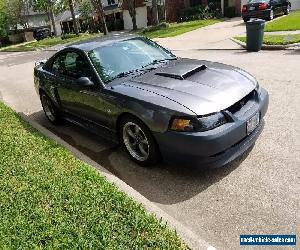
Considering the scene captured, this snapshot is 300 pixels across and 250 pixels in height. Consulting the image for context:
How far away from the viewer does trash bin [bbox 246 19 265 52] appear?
12922 millimetres

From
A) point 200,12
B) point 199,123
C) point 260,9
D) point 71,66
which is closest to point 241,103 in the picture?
point 199,123

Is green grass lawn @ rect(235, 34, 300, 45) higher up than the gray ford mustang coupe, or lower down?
lower down

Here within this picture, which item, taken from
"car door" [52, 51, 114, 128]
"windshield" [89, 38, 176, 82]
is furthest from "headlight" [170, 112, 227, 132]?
"windshield" [89, 38, 176, 82]

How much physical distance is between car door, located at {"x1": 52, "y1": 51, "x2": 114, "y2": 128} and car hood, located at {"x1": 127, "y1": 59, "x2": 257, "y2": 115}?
56cm

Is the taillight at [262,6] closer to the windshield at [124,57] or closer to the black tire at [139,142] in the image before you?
the windshield at [124,57]

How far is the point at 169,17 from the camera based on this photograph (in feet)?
126

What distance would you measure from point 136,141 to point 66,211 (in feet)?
4.87

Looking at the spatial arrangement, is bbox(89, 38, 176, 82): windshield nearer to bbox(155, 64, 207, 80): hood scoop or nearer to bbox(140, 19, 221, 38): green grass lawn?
bbox(155, 64, 207, 80): hood scoop

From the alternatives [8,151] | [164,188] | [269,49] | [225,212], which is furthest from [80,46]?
[269,49]

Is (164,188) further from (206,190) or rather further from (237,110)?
(237,110)

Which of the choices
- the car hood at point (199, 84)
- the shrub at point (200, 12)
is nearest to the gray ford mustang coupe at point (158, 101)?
the car hood at point (199, 84)

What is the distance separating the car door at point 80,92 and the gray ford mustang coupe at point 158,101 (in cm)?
2

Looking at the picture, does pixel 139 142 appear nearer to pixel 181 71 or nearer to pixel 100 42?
pixel 181 71

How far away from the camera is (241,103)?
464cm
